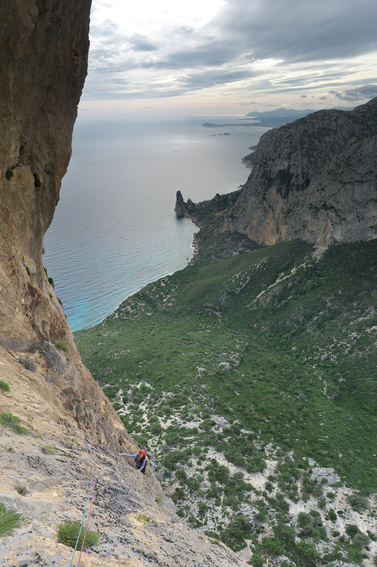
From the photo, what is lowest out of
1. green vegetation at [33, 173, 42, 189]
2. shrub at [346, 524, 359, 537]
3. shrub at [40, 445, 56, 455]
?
shrub at [346, 524, 359, 537]

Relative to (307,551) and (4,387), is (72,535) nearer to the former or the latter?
(4,387)

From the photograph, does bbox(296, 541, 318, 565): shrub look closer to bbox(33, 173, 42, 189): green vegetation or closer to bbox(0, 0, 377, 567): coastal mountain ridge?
bbox(0, 0, 377, 567): coastal mountain ridge

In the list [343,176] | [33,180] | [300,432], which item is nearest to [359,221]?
[343,176]

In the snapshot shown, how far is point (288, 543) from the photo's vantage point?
55.4 ft

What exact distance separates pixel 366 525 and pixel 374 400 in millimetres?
15119

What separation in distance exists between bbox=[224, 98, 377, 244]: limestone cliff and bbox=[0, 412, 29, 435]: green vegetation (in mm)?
50942

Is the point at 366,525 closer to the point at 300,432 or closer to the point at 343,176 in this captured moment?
the point at 300,432

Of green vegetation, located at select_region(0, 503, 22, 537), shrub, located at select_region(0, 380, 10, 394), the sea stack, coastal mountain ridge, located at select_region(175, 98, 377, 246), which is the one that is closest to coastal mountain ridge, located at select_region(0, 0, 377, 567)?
green vegetation, located at select_region(0, 503, 22, 537)

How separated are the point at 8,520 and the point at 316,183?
61074mm

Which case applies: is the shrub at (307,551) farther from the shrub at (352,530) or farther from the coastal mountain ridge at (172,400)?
the shrub at (352,530)

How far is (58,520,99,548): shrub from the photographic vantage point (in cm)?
589

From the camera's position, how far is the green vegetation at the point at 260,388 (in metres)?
18.9

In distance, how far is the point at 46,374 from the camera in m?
11.1

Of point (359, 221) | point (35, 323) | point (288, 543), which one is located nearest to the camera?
point (35, 323)
